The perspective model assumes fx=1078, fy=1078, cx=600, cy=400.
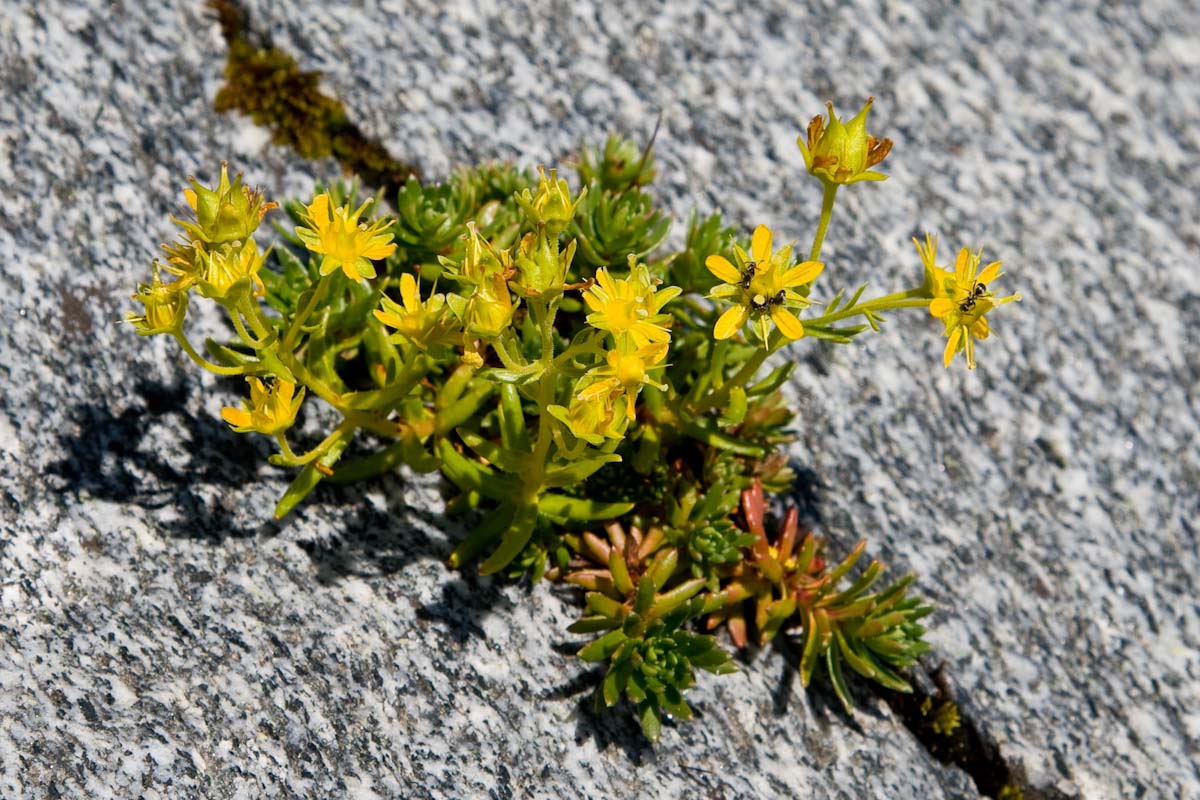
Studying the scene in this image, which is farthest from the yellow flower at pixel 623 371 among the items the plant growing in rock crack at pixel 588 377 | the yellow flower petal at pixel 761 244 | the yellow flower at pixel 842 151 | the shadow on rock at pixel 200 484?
the shadow on rock at pixel 200 484

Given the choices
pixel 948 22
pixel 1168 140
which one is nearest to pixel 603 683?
pixel 948 22

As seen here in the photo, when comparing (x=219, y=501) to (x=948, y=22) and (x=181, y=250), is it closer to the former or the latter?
(x=181, y=250)

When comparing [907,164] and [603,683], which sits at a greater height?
[907,164]

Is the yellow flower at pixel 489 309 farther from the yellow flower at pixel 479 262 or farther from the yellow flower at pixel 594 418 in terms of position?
the yellow flower at pixel 594 418

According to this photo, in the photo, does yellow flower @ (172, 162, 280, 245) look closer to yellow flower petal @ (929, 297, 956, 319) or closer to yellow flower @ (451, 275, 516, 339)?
yellow flower @ (451, 275, 516, 339)

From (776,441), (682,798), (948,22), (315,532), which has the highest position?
(948,22)

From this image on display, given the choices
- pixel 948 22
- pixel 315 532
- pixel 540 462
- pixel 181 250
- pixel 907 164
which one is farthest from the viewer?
pixel 948 22
